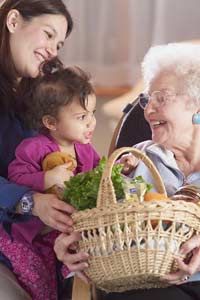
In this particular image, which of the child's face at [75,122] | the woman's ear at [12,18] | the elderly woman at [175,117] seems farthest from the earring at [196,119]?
the woman's ear at [12,18]

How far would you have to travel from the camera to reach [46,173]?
6.09 feet

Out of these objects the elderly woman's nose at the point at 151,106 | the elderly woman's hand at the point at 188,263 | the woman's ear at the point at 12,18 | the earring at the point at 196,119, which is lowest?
the elderly woman's hand at the point at 188,263

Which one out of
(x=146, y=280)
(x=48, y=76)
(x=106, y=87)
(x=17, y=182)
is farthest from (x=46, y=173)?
(x=106, y=87)

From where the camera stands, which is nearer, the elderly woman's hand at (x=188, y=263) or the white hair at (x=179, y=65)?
the elderly woman's hand at (x=188, y=263)

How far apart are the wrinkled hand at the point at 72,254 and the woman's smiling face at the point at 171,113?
412 millimetres

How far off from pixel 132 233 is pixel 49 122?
0.57 meters

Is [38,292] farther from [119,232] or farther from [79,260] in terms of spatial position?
[119,232]

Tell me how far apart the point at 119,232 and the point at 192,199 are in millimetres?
222

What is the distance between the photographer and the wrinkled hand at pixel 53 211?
164 cm

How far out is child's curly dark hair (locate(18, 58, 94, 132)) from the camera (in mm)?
1927

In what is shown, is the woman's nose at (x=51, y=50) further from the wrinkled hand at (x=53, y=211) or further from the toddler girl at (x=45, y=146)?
the wrinkled hand at (x=53, y=211)

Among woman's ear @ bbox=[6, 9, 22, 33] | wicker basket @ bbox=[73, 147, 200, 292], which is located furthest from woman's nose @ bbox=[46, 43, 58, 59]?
wicker basket @ bbox=[73, 147, 200, 292]

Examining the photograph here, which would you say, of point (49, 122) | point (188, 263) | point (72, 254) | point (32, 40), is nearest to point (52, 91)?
point (49, 122)

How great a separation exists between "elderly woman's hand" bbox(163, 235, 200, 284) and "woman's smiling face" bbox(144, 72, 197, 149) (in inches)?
15.5
